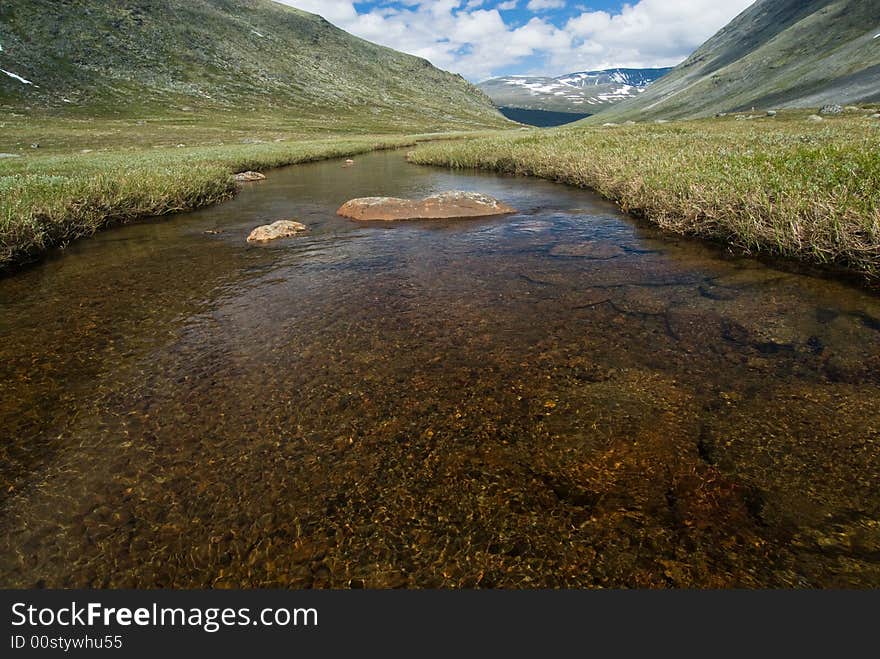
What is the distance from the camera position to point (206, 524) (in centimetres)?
372

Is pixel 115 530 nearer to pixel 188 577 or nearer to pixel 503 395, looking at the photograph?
pixel 188 577

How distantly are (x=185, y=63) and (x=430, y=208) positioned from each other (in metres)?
149

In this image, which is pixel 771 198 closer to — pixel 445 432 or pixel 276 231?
pixel 445 432

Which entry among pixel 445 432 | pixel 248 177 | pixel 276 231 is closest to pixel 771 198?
pixel 445 432

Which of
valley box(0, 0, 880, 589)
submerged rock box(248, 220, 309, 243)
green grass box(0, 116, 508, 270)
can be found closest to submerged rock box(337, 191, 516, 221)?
valley box(0, 0, 880, 589)

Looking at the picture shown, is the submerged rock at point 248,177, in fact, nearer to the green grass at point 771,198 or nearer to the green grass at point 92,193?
the green grass at point 92,193

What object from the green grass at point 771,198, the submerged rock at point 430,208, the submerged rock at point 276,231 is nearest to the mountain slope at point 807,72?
the green grass at point 771,198

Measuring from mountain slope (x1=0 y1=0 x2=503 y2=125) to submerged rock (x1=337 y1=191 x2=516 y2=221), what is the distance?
342 feet

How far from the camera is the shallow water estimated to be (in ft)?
Answer: 11.1

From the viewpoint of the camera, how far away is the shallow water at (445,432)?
11.1 ft

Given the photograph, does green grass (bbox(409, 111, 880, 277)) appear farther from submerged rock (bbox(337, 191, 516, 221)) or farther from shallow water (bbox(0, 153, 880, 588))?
submerged rock (bbox(337, 191, 516, 221))

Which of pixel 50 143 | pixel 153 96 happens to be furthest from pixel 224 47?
pixel 50 143

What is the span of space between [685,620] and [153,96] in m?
138

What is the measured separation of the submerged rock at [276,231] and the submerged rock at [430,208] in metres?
2.53
